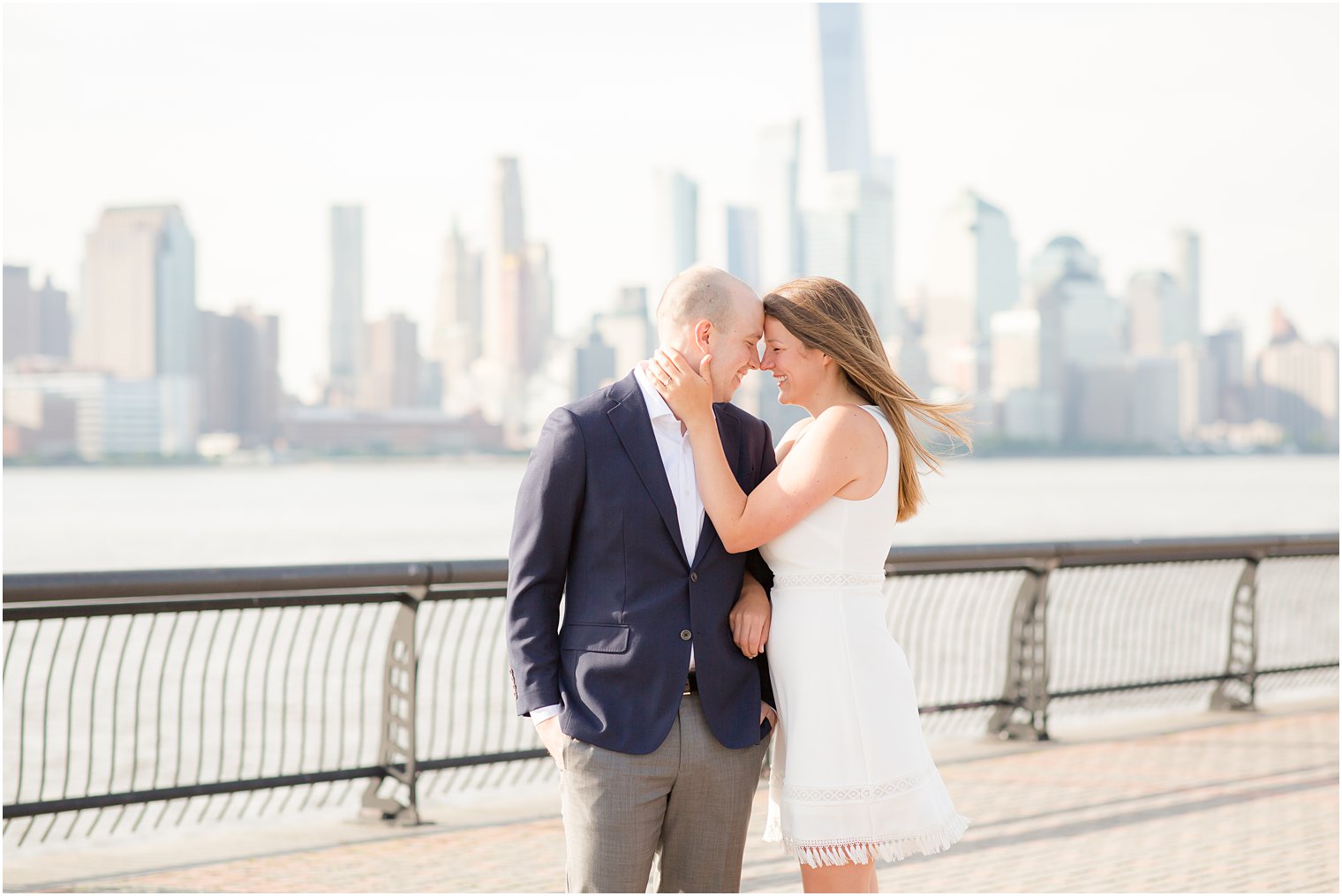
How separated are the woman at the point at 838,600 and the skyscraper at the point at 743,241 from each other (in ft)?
544

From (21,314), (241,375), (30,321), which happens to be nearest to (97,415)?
(241,375)

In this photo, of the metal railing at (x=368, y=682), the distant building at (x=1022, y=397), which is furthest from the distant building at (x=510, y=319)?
the metal railing at (x=368, y=682)

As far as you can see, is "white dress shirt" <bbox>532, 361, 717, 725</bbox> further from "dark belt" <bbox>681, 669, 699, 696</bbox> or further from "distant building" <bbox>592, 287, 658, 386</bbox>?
"distant building" <bbox>592, 287, 658, 386</bbox>

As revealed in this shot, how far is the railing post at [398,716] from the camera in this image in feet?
20.9

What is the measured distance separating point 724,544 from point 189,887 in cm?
312

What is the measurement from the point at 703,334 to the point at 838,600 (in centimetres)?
73

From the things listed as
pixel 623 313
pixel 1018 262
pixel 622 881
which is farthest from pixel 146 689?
pixel 1018 262

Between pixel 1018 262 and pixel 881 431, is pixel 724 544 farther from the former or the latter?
pixel 1018 262

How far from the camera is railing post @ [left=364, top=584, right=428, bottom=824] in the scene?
6383 mm

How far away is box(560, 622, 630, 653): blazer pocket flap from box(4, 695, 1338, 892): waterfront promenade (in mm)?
2592

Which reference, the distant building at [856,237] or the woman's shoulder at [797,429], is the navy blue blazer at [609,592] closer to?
the woman's shoulder at [797,429]

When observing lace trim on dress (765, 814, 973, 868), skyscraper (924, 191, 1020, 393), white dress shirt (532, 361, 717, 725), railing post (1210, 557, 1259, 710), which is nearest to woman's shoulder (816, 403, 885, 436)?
white dress shirt (532, 361, 717, 725)

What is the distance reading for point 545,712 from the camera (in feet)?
10.2

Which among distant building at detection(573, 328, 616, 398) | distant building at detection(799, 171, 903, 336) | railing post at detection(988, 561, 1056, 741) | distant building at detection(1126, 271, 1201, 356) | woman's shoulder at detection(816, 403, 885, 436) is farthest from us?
distant building at detection(799, 171, 903, 336)
